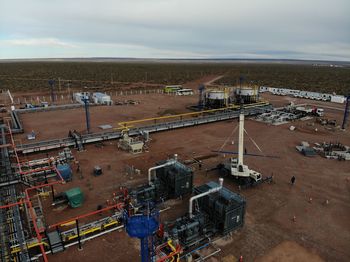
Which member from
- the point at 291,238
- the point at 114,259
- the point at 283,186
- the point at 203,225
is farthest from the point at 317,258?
the point at 114,259

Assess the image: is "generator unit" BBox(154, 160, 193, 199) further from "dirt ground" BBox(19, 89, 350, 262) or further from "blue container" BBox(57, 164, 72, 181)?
"blue container" BBox(57, 164, 72, 181)

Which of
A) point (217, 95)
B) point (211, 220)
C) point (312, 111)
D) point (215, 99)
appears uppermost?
point (217, 95)

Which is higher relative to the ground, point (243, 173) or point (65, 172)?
point (243, 173)

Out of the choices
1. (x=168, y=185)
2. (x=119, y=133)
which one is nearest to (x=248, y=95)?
(x=119, y=133)

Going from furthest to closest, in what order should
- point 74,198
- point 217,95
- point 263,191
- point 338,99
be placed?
point 338,99
point 217,95
point 263,191
point 74,198

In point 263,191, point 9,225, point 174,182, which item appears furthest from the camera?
point 263,191

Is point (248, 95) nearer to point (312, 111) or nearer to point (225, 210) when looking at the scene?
point (312, 111)

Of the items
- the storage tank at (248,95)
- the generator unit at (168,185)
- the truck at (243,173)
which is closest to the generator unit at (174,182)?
the generator unit at (168,185)

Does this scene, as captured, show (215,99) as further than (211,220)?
Yes

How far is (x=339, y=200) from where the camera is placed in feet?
65.7

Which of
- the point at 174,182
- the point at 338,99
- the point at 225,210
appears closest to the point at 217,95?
the point at 338,99

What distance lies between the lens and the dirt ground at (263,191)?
48.8 feet

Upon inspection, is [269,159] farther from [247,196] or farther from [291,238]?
[291,238]

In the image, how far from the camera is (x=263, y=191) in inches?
831
